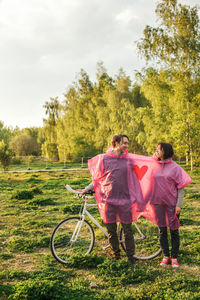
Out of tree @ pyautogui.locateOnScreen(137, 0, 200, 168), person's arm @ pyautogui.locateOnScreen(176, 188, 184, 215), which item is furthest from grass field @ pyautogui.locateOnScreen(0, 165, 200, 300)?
tree @ pyautogui.locateOnScreen(137, 0, 200, 168)

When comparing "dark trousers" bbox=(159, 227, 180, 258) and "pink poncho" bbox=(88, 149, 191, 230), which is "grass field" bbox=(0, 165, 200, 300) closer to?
"dark trousers" bbox=(159, 227, 180, 258)

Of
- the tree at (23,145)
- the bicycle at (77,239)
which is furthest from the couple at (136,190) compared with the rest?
the tree at (23,145)

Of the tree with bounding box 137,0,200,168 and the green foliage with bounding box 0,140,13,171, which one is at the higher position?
the tree with bounding box 137,0,200,168

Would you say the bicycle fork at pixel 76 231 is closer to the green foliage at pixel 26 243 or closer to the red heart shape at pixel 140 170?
the green foliage at pixel 26 243

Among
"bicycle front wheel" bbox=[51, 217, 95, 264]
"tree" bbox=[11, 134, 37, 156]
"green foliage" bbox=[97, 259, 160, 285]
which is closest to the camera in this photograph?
"green foliage" bbox=[97, 259, 160, 285]

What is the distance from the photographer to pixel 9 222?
24.1 ft

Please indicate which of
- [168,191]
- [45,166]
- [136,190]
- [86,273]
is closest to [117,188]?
[136,190]

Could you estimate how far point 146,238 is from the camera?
5.29 meters

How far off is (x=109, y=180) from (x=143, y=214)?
2.80ft

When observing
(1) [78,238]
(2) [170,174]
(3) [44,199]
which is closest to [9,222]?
(3) [44,199]

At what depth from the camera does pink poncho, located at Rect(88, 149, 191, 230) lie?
434cm

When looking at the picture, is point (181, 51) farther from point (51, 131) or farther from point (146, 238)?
point (51, 131)

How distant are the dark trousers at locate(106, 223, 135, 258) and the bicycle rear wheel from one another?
1.07 ft

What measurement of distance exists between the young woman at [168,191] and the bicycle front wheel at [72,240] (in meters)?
1.26
